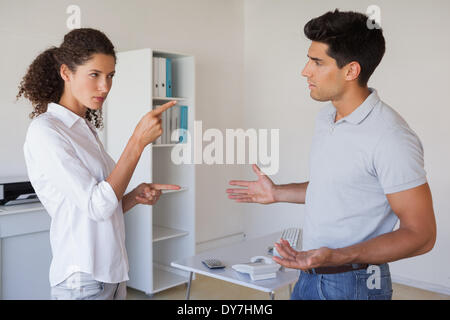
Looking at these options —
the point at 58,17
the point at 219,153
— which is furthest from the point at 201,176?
the point at 58,17

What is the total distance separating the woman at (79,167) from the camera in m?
1.37

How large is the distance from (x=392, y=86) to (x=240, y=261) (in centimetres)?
242

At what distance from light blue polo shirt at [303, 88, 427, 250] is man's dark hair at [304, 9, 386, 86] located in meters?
0.11

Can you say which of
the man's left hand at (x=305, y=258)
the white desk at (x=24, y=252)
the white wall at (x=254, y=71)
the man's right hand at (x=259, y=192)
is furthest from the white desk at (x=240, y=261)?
the white wall at (x=254, y=71)

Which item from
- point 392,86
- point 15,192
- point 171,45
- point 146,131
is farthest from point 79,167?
point 392,86

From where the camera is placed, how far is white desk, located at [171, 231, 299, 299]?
6.80 feet

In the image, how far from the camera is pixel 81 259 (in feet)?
4.57

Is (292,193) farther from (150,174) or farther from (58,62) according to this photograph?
(150,174)

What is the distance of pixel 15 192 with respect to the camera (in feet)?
9.30

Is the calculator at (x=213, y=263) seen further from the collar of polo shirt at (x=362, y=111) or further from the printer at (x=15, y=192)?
the printer at (x=15, y=192)

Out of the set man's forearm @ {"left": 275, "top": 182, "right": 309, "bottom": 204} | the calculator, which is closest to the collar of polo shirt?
man's forearm @ {"left": 275, "top": 182, "right": 309, "bottom": 204}

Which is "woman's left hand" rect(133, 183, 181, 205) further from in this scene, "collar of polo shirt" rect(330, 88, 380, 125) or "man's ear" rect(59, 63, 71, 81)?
"collar of polo shirt" rect(330, 88, 380, 125)

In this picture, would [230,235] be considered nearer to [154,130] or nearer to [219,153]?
[219,153]
